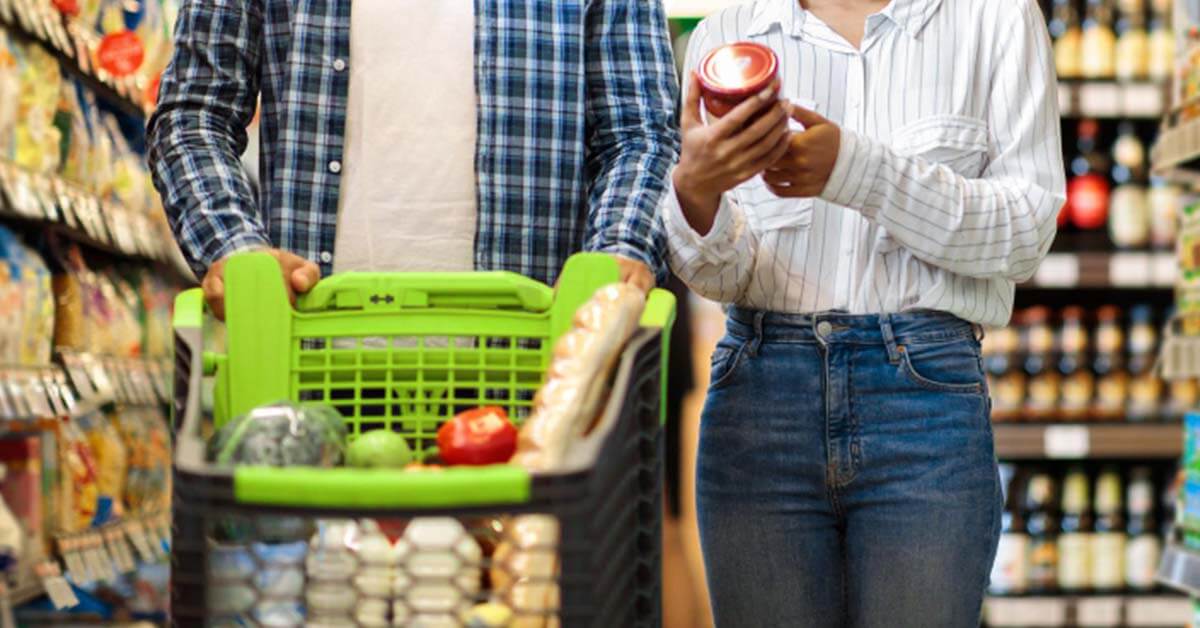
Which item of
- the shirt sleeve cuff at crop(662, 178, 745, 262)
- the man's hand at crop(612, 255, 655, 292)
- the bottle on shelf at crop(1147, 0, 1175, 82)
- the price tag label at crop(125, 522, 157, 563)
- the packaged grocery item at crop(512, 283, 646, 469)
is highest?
the bottle on shelf at crop(1147, 0, 1175, 82)

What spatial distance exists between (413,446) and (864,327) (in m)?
0.56

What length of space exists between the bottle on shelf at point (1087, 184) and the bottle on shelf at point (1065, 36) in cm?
20

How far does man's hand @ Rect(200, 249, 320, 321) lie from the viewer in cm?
156

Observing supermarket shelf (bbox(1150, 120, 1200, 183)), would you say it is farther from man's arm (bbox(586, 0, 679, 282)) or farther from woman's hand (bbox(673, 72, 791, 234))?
woman's hand (bbox(673, 72, 791, 234))

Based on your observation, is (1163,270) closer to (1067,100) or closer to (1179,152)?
(1067,100)

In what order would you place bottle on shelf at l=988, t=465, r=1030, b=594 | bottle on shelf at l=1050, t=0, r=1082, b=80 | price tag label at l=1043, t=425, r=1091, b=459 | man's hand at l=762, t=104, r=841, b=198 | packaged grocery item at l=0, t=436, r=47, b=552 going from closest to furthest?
man's hand at l=762, t=104, r=841, b=198, packaged grocery item at l=0, t=436, r=47, b=552, price tag label at l=1043, t=425, r=1091, b=459, bottle on shelf at l=988, t=465, r=1030, b=594, bottle on shelf at l=1050, t=0, r=1082, b=80

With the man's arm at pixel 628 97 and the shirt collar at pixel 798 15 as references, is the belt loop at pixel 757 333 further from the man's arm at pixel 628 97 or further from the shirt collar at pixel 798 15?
the shirt collar at pixel 798 15

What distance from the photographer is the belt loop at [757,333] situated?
1836 millimetres

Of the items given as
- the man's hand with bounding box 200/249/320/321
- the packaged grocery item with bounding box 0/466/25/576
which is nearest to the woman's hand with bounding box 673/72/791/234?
the man's hand with bounding box 200/249/320/321

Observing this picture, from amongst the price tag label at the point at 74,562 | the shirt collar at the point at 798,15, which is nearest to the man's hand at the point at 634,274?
the shirt collar at the point at 798,15

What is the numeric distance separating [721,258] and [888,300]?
8.1 inches

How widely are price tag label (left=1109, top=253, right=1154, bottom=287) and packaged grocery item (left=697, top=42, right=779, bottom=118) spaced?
11.3 ft

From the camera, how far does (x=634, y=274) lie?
65.9 inches

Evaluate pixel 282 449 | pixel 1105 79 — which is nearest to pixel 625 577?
pixel 282 449
